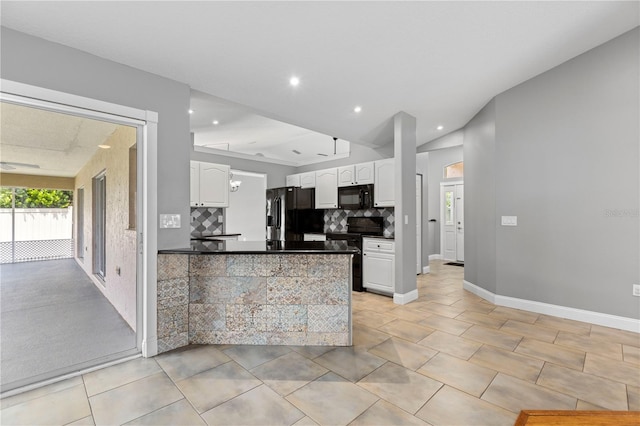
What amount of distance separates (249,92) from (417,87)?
1.93m

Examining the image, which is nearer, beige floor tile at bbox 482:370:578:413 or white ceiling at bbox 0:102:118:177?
beige floor tile at bbox 482:370:578:413

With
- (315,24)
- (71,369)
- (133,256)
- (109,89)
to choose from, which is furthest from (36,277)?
(315,24)

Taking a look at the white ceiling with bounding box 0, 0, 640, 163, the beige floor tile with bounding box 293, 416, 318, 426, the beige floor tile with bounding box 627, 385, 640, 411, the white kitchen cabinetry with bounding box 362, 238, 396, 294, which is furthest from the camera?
the white kitchen cabinetry with bounding box 362, 238, 396, 294

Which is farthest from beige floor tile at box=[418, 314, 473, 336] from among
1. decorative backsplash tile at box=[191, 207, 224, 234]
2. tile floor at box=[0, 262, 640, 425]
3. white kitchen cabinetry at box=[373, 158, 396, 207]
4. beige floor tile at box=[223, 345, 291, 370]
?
decorative backsplash tile at box=[191, 207, 224, 234]

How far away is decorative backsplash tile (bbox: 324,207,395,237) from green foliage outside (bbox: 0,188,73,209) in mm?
4166

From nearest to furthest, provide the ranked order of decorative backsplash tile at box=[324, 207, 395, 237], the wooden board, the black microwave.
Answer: the wooden board
the black microwave
decorative backsplash tile at box=[324, 207, 395, 237]

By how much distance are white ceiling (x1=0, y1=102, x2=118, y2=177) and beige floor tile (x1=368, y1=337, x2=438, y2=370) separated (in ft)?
10.6

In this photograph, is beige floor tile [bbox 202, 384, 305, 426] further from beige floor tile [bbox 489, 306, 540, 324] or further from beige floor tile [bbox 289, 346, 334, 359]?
beige floor tile [bbox 489, 306, 540, 324]

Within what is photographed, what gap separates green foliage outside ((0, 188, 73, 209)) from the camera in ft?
7.58

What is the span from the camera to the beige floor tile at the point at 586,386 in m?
1.92

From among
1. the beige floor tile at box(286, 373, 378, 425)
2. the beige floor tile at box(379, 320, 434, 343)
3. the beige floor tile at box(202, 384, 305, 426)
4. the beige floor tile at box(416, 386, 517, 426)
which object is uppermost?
the beige floor tile at box(202, 384, 305, 426)

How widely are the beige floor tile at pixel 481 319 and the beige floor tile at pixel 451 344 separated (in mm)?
561

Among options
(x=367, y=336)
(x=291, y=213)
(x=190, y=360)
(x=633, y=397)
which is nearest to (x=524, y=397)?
(x=633, y=397)

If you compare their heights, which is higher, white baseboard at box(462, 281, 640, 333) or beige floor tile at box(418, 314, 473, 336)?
white baseboard at box(462, 281, 640, 333)
